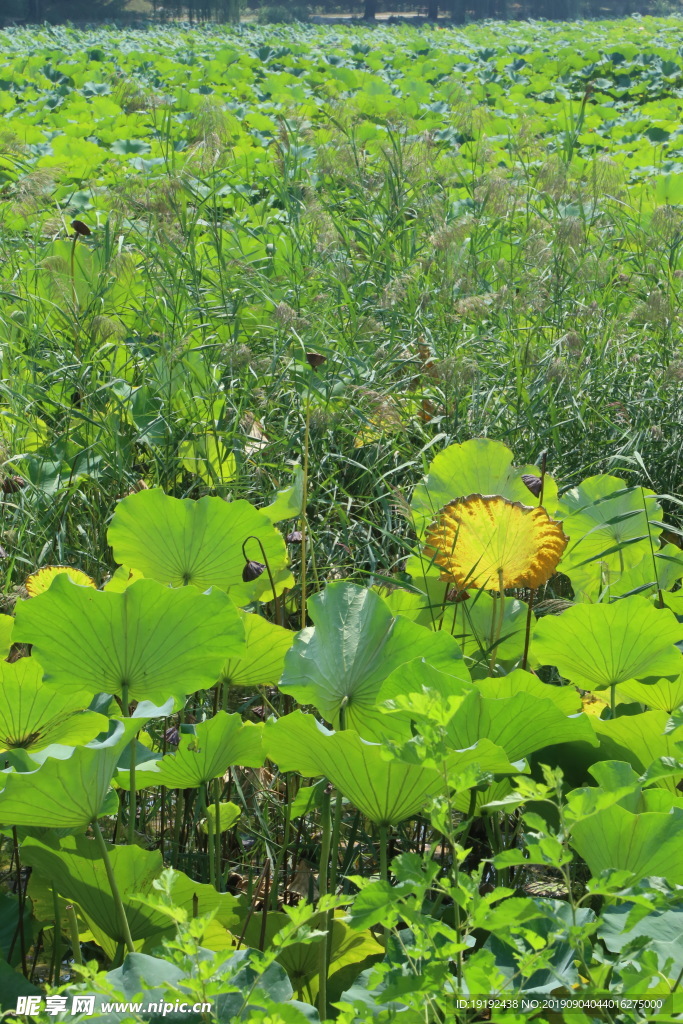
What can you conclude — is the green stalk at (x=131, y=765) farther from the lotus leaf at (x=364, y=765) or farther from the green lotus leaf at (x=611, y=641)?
the green lotus leaf at (x=611, y=641)

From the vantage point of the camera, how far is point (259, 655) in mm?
1030

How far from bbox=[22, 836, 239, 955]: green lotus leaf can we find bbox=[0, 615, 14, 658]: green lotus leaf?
286 millimetres

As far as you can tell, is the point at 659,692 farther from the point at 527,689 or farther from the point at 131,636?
the point at 131,636

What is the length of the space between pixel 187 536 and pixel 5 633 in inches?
8.9

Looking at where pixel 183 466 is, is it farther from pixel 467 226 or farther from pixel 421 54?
pixel 421 54

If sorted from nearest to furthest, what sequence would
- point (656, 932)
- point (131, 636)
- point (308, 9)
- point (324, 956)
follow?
point (656, 932) < point (324, 956) < point (131, 636) < point (308, 9)

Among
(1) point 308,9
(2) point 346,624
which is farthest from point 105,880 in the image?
(1) point 308,9

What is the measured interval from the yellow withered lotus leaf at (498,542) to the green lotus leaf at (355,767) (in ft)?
1.00

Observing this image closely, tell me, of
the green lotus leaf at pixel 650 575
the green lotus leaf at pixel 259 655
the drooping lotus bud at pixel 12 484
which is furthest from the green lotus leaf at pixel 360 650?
the drooping lotus bud at pixel 12 484

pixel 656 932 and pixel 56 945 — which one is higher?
pixel 656 932

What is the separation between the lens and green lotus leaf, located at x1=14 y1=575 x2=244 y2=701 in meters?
0.84

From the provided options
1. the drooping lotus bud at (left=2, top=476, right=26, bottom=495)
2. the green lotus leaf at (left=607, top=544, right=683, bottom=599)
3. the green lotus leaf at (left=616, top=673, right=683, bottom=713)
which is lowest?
the drooping lotus bud at (left=2, top=476, right=26, bottom=495)

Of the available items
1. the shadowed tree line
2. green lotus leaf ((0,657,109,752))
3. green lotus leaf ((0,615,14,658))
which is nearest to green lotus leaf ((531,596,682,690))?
green lotus leaf ((0,657,109,752))

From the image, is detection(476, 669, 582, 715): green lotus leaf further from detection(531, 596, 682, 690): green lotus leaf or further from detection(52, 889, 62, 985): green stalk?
detection(52, 889, 62, 985): green stalk
